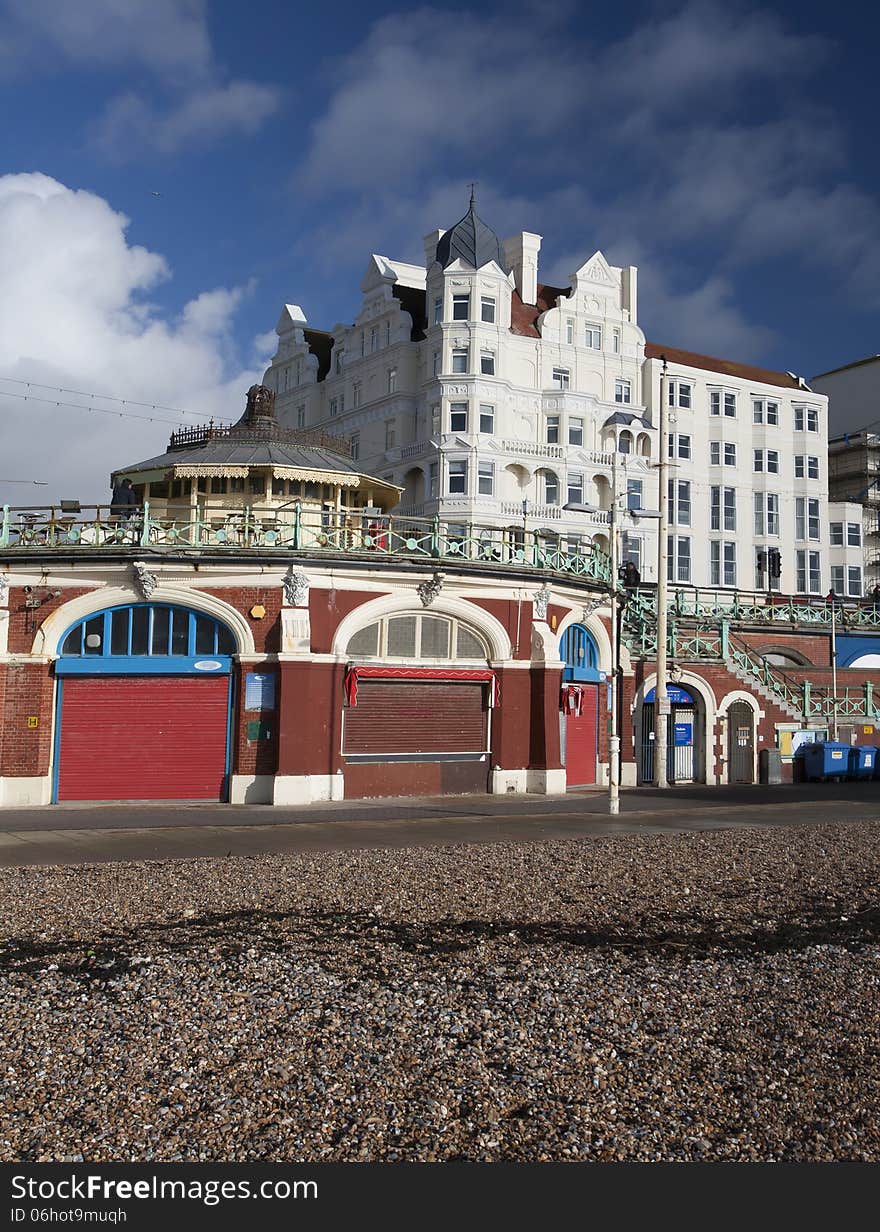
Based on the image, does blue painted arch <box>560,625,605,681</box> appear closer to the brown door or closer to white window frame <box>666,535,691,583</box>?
the brown door

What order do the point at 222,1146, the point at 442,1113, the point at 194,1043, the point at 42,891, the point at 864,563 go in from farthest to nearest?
the point at 864,563
the point at 42,891
the point at 194,1043
the point at 442,1113
the point at 222,1146

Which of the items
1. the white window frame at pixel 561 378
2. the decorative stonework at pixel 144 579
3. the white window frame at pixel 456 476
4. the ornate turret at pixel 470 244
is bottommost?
the decorative stonework at pixel 144 579

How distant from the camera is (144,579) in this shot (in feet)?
83.4

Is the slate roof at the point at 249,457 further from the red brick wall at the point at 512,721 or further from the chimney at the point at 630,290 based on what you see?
the chimney at the point at 630,290

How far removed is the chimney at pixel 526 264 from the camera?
2240 inches

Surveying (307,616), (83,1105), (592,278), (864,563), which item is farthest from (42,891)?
(864,563)

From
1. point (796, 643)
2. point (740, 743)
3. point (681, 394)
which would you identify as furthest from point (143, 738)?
point (681, 394)

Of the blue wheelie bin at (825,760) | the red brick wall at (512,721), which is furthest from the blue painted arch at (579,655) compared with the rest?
the blue wheelie bin at (825,760)

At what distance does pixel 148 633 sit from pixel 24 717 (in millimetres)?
3373

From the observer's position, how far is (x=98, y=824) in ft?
69.7

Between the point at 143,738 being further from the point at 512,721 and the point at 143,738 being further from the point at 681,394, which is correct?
the point at 681,394

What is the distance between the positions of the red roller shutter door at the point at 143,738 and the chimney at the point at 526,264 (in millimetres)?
37427

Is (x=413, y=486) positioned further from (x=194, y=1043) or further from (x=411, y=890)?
(x=194, y=1043)

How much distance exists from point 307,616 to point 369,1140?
20.2 metres
